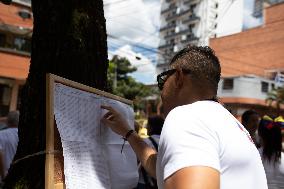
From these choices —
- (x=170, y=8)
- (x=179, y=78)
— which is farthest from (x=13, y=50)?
(x=170, y=8)

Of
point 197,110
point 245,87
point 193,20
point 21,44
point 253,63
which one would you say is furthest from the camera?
point 193,20

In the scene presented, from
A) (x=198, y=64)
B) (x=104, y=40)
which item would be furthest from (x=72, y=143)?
(x=104, y=40)

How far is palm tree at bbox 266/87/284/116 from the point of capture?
31.6 meters

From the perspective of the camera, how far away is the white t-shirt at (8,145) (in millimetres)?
4746

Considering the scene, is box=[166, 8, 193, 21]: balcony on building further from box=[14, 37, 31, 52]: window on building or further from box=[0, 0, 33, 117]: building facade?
box=[14, 37, 31, 52]: window on building

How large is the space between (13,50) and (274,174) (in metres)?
18.7

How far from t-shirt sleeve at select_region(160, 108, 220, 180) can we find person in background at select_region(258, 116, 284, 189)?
2546 mm

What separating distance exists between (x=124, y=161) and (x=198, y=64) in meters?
0.76

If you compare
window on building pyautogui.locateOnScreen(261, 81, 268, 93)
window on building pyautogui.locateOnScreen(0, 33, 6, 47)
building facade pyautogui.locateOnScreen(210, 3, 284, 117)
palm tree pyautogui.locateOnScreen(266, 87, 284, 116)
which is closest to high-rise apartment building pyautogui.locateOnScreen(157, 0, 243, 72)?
building facade pyautogui.locateOnScreen(210, 3, 284, 117)

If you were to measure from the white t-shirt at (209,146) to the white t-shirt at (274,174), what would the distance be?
7.38 feet

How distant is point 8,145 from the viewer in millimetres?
4812

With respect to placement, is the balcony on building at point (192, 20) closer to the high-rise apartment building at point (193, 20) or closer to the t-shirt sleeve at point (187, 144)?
the high-rise apartment building at point (193, 20)

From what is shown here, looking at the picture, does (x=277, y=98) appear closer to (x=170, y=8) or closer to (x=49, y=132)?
(x=49, y=132)

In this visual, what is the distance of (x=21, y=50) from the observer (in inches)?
828
